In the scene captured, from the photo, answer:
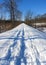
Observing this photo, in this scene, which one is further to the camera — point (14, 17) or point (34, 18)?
point (14, 17)

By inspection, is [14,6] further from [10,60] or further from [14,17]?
[10,60]

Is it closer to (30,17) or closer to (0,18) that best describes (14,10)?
(30,17)

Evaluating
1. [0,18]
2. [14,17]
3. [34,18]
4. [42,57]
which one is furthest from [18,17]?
[42,57]

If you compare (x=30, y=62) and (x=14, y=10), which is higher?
(x=14, y=10)

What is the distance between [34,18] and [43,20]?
720 centimetres

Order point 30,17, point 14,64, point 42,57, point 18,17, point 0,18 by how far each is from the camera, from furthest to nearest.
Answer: point 18,17 → point 30,17 → point 0,18 → point 42,57 → point 14,64

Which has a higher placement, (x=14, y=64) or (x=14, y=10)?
(x=14, y=10)

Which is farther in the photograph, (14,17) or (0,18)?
(14,17)

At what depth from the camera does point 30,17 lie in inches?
1011

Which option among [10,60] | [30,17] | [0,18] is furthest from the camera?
[30,17]

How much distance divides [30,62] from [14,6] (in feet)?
87.2

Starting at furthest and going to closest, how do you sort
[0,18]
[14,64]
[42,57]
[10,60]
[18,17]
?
[18,17], [0,18], [42,57], [10,60], [14,64]

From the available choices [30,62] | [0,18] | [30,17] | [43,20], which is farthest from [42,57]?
[43,20]

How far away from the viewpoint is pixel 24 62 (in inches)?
147
